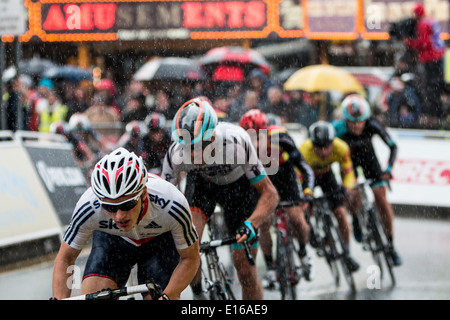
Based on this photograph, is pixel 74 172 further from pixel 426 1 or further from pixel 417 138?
pixel 426 1

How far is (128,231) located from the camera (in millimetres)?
4805

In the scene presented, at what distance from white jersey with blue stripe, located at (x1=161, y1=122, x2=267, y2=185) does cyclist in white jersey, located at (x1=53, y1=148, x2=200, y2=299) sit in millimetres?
1135

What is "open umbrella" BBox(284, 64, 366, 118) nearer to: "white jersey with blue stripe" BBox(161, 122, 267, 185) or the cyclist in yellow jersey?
the cyclist in yellow jersey

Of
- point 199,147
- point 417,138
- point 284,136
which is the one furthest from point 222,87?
point 199,147

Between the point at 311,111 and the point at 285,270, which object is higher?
the point at 311,111

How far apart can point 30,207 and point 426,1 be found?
14.5 meters

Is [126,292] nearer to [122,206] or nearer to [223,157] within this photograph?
[122,206]

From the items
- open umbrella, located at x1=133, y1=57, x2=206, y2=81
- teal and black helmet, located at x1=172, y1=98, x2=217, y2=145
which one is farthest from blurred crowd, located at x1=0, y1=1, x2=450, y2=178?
teal and black helmet, located at x1=172, y1=98, x2=217, y2=145

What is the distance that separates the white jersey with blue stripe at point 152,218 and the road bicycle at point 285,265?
3396 mm

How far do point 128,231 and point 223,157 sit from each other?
160 centimetres

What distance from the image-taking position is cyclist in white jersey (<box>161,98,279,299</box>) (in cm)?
570

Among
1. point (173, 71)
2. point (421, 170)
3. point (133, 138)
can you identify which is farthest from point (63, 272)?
point (173, 71)
